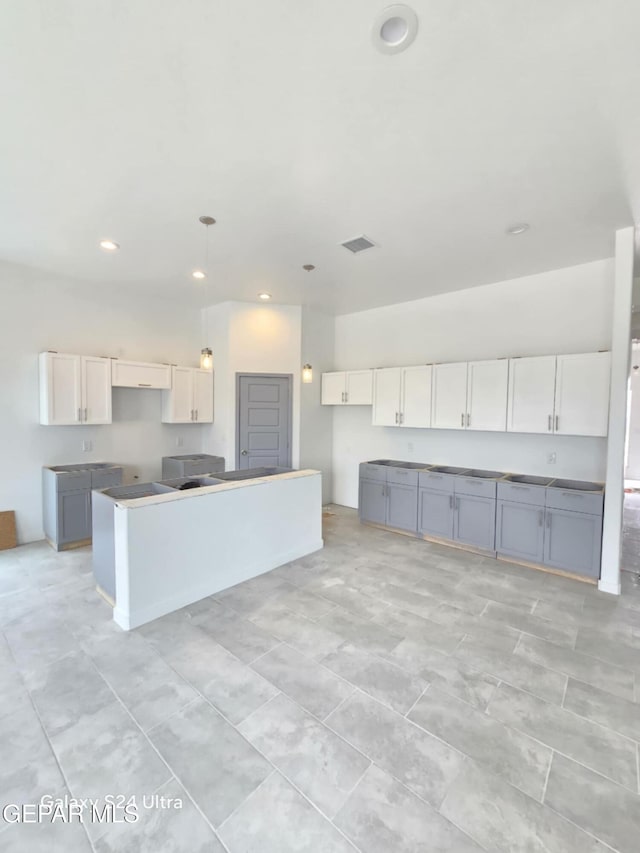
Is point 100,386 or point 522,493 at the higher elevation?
point 100,386

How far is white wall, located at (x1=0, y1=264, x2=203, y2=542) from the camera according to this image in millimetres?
4344

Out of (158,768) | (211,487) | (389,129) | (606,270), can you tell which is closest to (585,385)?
(606,270)

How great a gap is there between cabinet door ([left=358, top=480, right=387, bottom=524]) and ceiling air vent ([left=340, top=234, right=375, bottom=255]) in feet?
9.89

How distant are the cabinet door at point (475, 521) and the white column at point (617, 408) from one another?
1.03m

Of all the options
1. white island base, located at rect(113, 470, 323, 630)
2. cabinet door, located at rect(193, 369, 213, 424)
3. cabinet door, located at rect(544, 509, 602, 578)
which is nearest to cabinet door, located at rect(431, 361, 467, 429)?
cabinet door, located at rect(544, 509, 602, 578)

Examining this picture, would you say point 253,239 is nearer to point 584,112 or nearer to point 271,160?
point 271,160

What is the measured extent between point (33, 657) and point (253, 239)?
12.1 ft

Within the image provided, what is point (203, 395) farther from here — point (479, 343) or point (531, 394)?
point (531, 394)

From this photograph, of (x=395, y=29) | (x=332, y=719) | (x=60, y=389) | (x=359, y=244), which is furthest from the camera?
(x=60, y=389)

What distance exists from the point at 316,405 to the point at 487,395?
2.69 meters

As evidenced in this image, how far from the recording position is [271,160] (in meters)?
2.40

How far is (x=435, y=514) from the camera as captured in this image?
15.5 ft

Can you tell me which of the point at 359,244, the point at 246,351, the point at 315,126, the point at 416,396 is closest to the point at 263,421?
the point at 246,351

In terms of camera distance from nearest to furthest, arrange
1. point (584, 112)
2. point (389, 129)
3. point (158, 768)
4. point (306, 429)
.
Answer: point (158, 768), point (584, 112), point (389, 129), point (306, 429)
